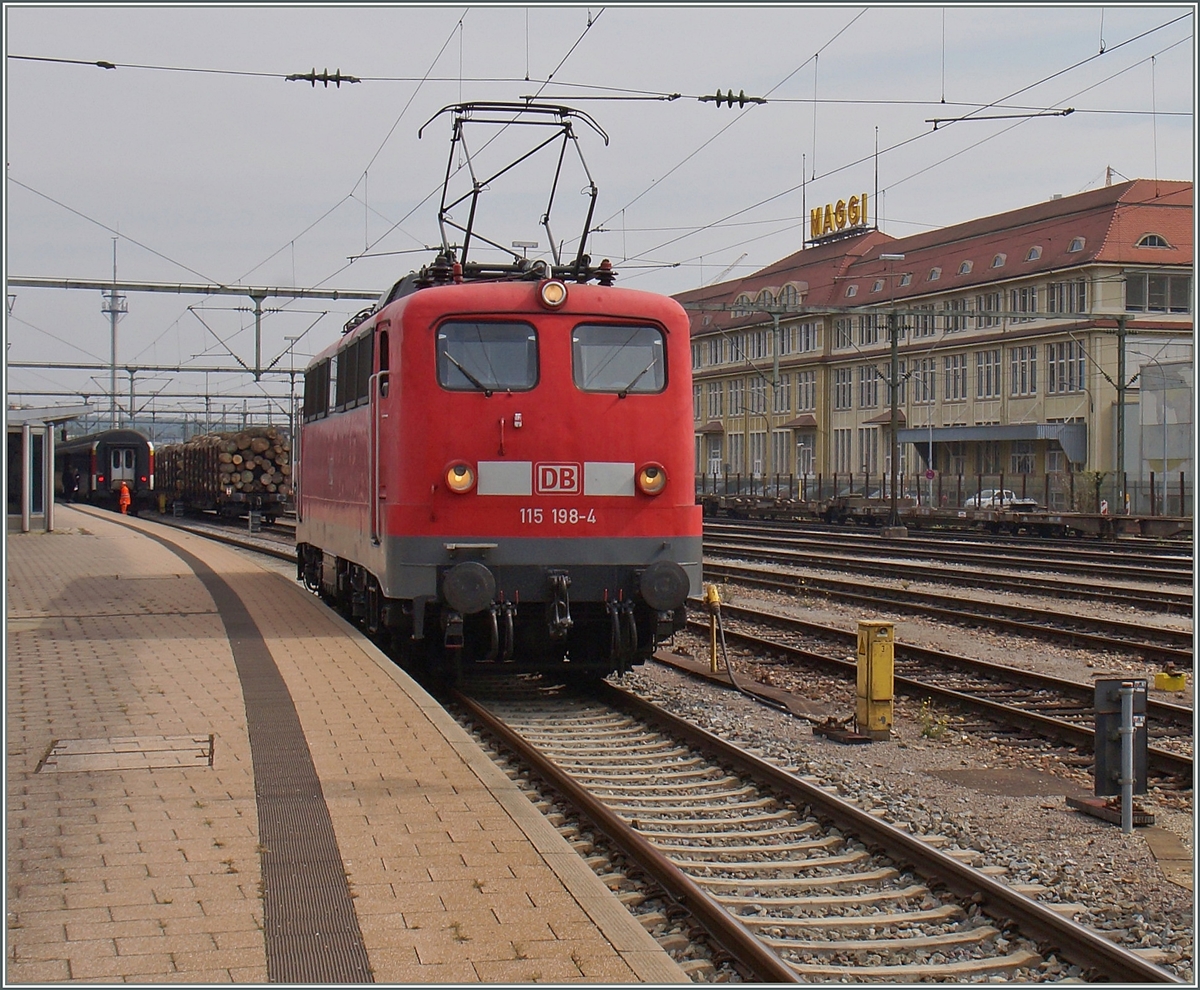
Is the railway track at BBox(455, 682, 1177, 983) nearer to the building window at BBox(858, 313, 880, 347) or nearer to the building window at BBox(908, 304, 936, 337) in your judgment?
the building window at BBox(908, 304, 936, 337)

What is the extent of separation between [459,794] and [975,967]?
2679mm

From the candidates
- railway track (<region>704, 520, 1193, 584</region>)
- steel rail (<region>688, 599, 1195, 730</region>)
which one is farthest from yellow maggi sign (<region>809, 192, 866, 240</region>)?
steel rail (<region>688, 599, 1195, 730</region>)

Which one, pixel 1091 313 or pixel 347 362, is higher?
pixel 1091 313

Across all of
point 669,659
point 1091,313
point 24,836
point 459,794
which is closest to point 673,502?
point 669,659

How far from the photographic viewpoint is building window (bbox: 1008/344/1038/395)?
2357 inches

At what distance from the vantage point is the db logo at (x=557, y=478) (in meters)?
10.7

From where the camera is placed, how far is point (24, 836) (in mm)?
6090

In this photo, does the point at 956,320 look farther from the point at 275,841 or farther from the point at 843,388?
the point at 275,841

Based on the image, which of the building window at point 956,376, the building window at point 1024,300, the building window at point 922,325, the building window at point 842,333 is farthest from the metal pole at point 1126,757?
the building window at point 842,333

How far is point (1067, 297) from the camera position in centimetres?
5725

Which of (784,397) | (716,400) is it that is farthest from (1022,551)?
(716,400)

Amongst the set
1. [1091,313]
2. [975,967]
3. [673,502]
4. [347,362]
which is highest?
[1091,313]

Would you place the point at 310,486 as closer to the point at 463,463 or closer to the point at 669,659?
the point at 669,659

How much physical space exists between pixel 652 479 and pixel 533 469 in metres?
0.97
